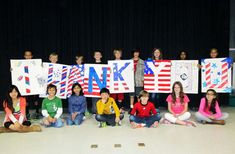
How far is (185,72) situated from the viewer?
5648mm

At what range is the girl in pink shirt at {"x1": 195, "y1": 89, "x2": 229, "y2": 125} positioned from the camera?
493cm

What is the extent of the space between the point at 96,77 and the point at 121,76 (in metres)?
0.47

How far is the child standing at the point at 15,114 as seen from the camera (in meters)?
4.50

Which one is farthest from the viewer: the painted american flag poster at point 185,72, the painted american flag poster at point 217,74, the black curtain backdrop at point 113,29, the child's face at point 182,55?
the black curtain backdrop at point 113,29

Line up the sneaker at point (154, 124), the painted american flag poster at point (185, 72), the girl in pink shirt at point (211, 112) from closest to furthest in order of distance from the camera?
the sneaker at point (154, 124) → the girl in pink shirt at point (211, 112) → the painted american flag poster at point (185, 72)

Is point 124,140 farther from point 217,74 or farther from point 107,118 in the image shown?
point 217,74

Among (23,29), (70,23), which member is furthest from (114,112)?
(23,29)

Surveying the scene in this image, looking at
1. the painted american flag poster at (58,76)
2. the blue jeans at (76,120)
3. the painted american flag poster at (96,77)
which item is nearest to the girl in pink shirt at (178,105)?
the painted american flag poster at (96,77)

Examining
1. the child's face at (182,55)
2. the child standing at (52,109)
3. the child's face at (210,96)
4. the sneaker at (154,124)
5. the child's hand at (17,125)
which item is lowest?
the sneaker at (154,124)

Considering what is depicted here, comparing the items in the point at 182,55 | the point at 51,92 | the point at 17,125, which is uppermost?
the point at 182,55

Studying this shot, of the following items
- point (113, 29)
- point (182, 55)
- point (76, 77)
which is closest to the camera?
point (76, 77)

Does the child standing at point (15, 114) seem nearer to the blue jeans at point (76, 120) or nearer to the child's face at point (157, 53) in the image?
the blue jeans at point (76, 120)

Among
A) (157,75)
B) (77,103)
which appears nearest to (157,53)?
(157,75)

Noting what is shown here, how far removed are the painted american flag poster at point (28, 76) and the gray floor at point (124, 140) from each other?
3.22 feet
